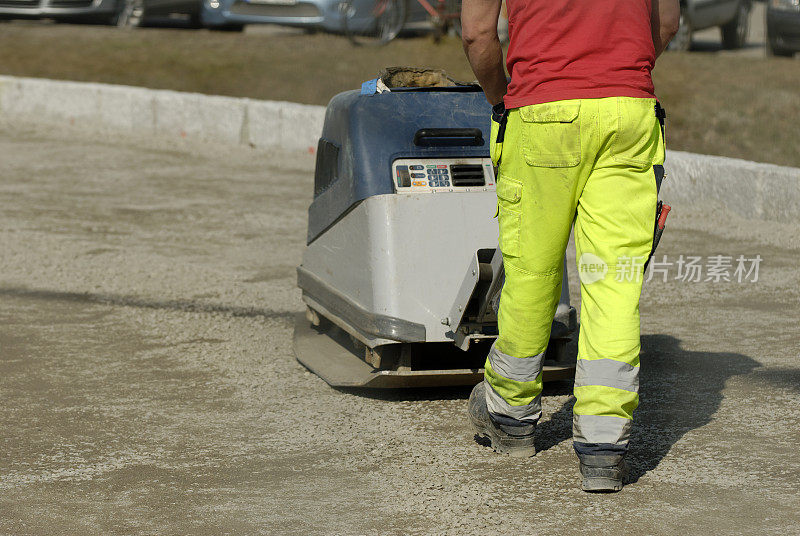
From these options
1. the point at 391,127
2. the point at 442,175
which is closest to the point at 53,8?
the point at 391,127

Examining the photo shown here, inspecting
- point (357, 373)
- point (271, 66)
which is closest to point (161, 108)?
point (271, 66)

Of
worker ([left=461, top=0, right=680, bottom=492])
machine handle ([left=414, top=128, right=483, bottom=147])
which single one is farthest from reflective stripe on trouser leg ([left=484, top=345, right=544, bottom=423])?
machine handle ([left=414, top=128, right=483, bottom=147])

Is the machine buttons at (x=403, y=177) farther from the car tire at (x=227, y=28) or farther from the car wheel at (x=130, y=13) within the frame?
the car wheel at (x=130, y=13)

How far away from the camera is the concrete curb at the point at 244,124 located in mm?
7527

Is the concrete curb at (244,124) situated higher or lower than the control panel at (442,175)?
lower

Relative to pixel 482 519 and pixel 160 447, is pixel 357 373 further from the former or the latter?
pixel 482 519

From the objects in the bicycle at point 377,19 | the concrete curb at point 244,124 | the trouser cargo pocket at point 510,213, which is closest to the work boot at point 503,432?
the trouser cargo pocket at point 510,213

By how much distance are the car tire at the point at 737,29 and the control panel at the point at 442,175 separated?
43.9 ft

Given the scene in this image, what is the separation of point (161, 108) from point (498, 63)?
7.65m

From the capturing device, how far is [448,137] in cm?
449

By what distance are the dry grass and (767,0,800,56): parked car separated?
49 centimetres

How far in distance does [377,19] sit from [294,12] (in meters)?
1.09

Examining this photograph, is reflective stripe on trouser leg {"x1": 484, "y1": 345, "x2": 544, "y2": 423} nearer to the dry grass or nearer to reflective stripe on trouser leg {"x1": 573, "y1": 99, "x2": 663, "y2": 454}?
reflective stripe on trouser leg {"x1": 573, "y1": 99, "x2": 663, "y2": 454}

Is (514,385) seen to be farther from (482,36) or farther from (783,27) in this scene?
(783,27)
